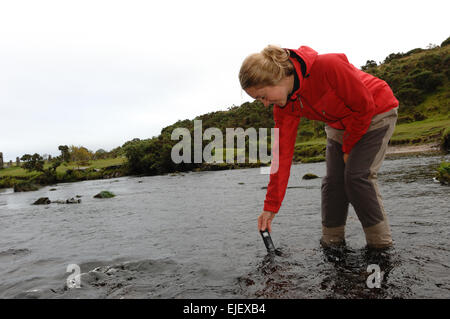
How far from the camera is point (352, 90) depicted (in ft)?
11.2

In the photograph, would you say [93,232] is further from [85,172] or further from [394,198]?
[85,172]

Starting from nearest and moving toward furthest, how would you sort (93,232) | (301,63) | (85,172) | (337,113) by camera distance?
(301,63)
(337,113)
(93,232)
(85,172)

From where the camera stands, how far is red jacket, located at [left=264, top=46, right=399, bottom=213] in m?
3.42

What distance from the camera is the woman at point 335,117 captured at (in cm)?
336

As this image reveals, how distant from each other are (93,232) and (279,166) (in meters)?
5.97

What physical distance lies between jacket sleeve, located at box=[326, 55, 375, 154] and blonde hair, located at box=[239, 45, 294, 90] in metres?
0.53

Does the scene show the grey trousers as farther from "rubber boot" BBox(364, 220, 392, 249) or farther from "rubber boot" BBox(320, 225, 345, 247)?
"rubber boot" BBox(320, 225, 345, 247)

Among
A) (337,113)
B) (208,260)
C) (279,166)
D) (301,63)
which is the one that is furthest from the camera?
Result: (208,260)

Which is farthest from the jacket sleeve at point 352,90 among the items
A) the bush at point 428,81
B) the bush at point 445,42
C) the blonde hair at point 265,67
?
the bush at point 445,42

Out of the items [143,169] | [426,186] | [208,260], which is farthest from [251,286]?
[143,169]

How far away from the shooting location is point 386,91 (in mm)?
3967

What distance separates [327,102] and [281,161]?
108 centimetres

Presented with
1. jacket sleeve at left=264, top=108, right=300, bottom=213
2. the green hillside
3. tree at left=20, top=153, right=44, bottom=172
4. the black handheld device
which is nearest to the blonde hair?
jacket sleeve at left=264, top=108, right=300, bottom=213

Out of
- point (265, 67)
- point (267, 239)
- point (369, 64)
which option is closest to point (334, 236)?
point (267, 239)
